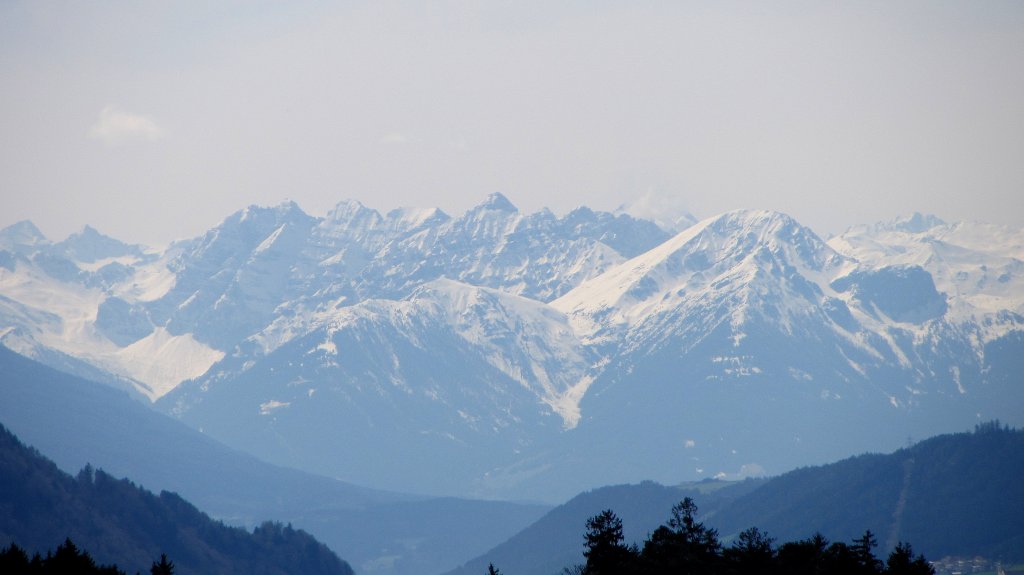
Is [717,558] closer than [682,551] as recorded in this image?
Yes

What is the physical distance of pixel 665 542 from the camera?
570 ft

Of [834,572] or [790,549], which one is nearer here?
→ [834,572]

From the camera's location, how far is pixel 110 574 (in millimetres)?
166375

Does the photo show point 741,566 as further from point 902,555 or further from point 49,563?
point 49,563

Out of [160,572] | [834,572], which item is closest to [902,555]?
[834,572]

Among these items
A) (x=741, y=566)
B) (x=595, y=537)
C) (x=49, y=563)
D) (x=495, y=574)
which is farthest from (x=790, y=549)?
(x=49, y=563)

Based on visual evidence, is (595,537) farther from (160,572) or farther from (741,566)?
(160,572)

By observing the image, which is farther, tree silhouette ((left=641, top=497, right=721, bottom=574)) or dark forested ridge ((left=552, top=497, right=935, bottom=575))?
tree silhouette ((left=641, top=497, right=721, bottom=574))

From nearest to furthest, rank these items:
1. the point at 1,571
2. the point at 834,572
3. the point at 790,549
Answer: the point at 1,571
the point at 834,572
the point at 790,549

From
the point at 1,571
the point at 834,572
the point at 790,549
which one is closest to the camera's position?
the point at 1,571

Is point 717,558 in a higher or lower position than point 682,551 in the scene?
lower

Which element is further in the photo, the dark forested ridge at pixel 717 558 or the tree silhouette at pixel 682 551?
the tree silhouette at pixel 682 551

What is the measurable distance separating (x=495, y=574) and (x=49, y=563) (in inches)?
1640

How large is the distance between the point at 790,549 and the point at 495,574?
98.2ft
